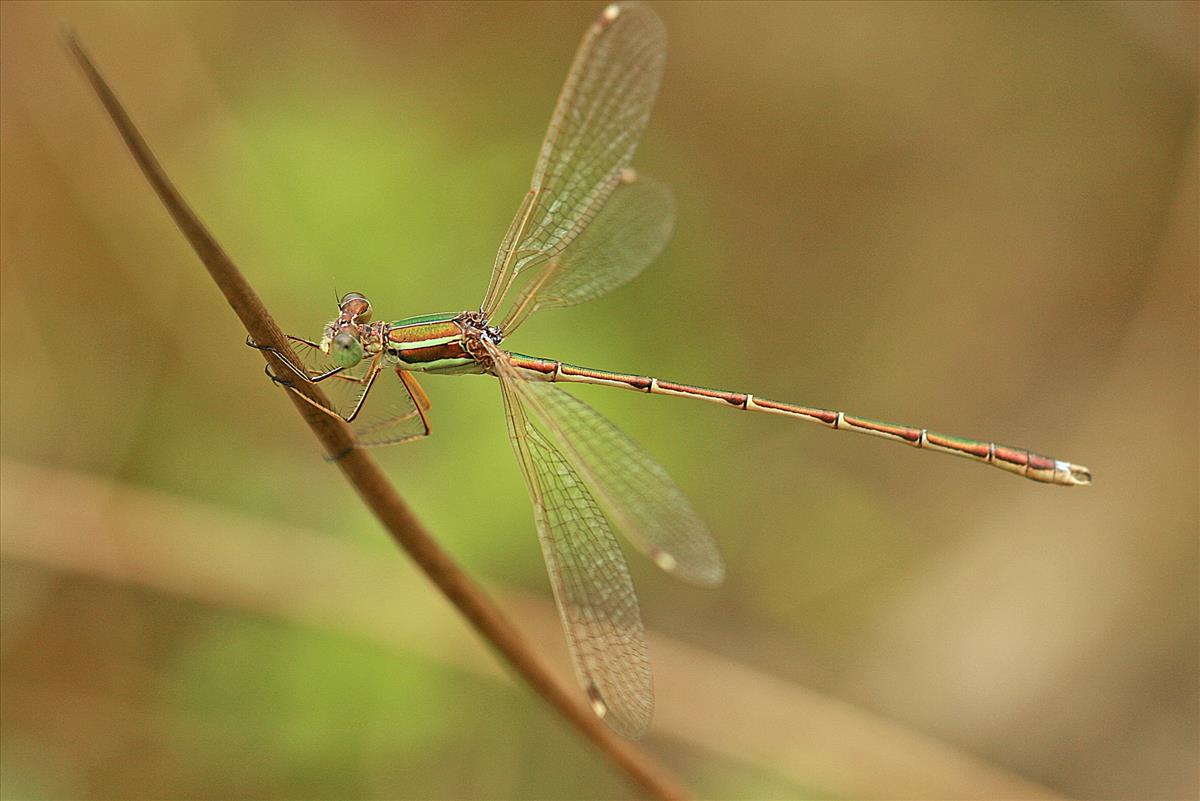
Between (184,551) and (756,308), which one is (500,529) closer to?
(184,551)

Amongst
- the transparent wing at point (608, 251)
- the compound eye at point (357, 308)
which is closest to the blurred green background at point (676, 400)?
the transparent wing at point (608, 251)

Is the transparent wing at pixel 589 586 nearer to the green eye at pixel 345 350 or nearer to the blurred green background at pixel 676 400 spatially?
the green eye at pixel 345 350

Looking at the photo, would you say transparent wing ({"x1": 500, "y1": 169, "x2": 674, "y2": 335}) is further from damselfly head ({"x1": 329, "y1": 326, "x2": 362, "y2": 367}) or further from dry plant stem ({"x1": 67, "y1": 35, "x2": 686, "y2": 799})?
dry plant stem ({"x1": 67, "y1": 35, "x2": 686, "y2": 799})

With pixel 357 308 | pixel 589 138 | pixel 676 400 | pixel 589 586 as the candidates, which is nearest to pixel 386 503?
pixel 589 586

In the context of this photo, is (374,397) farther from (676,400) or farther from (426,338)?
(676,400)

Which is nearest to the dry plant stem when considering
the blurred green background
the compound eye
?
the compound eye

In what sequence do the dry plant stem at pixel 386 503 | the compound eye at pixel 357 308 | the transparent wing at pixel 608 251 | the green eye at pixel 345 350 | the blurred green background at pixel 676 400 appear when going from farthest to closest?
the blurred green background at pixel 676 400
the transparent wing at pixel 608 251
the compound eye at pixel 357 308
the green eye at pixel 345 350
the dry plant stem at pixel 386 503

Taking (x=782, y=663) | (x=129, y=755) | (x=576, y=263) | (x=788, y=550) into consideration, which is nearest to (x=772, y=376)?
(x=788, y=550)

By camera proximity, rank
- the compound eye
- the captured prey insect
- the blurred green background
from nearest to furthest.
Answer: the captured prey insect
the compound eye
the blurred green background
